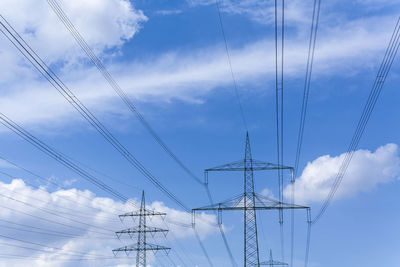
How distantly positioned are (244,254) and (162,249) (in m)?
18.6

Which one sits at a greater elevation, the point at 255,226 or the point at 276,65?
the point at 276,65

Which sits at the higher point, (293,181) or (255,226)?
(293,181)

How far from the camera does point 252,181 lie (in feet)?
145

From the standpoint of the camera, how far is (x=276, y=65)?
21750 millimetres

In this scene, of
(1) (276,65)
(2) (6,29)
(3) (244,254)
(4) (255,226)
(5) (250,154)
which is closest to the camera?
(2) (6,29)

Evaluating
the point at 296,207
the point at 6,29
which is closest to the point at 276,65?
the point at 6,29

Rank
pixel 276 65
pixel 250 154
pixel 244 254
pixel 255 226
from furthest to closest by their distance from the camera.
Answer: pixel 250 154 < pixel 255 226 < pixel 244 254 < pixel 276 65

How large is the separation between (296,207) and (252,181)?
5.35 m

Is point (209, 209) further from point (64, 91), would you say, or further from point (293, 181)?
point (64, 91)

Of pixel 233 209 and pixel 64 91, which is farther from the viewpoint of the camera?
pixel 233 209

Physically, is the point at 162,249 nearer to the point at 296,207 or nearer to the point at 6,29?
the point at 296,207

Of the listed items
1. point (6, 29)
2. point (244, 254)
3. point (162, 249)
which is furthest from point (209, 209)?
point (6, 29)

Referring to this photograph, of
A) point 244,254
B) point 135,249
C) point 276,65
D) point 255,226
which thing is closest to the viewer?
point 276,65

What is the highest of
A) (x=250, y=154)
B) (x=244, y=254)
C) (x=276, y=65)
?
(x=250, y=154)
